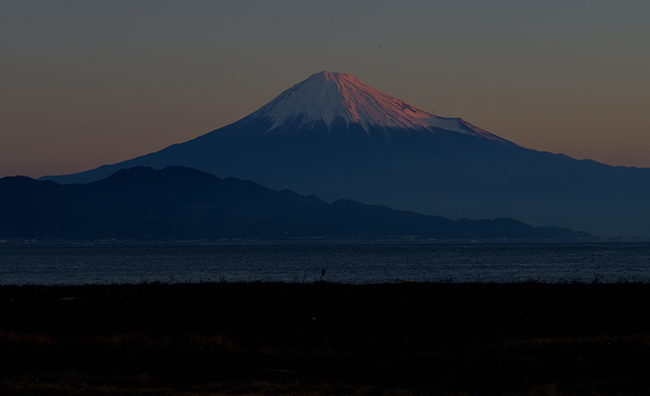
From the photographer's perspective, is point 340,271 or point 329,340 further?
point 340,271

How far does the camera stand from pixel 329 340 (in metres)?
22.5

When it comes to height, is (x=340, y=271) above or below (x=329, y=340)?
below

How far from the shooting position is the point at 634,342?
20094 millimetres

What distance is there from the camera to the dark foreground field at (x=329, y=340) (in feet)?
56.0

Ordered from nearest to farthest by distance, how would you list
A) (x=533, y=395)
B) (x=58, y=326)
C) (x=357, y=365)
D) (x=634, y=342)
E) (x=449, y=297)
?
(x=533, y=395), (x=357, y=365), (x=634, y=342), (x=58, y=326), (x=449, y=297)

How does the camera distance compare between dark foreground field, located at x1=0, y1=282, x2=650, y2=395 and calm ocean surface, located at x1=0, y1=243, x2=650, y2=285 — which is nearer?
dark foreground field, located at x1=0, y1=282, x2=650, y2=395

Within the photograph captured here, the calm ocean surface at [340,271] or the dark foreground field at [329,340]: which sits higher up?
the dark foreground field at [329,340]

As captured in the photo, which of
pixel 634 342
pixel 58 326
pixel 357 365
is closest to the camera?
pixel 357 365

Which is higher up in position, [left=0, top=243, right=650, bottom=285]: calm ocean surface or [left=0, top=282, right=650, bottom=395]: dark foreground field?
[left=0, top=282, right=650, bottom=395]: dark foreground field

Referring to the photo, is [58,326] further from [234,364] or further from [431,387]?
[431,387]

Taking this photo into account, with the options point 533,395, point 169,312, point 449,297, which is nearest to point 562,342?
point 533,395

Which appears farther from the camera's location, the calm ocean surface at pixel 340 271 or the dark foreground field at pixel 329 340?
the calm ocean surface at pixel 340 271

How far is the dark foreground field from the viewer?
17.1 m

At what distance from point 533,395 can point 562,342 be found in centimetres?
530
